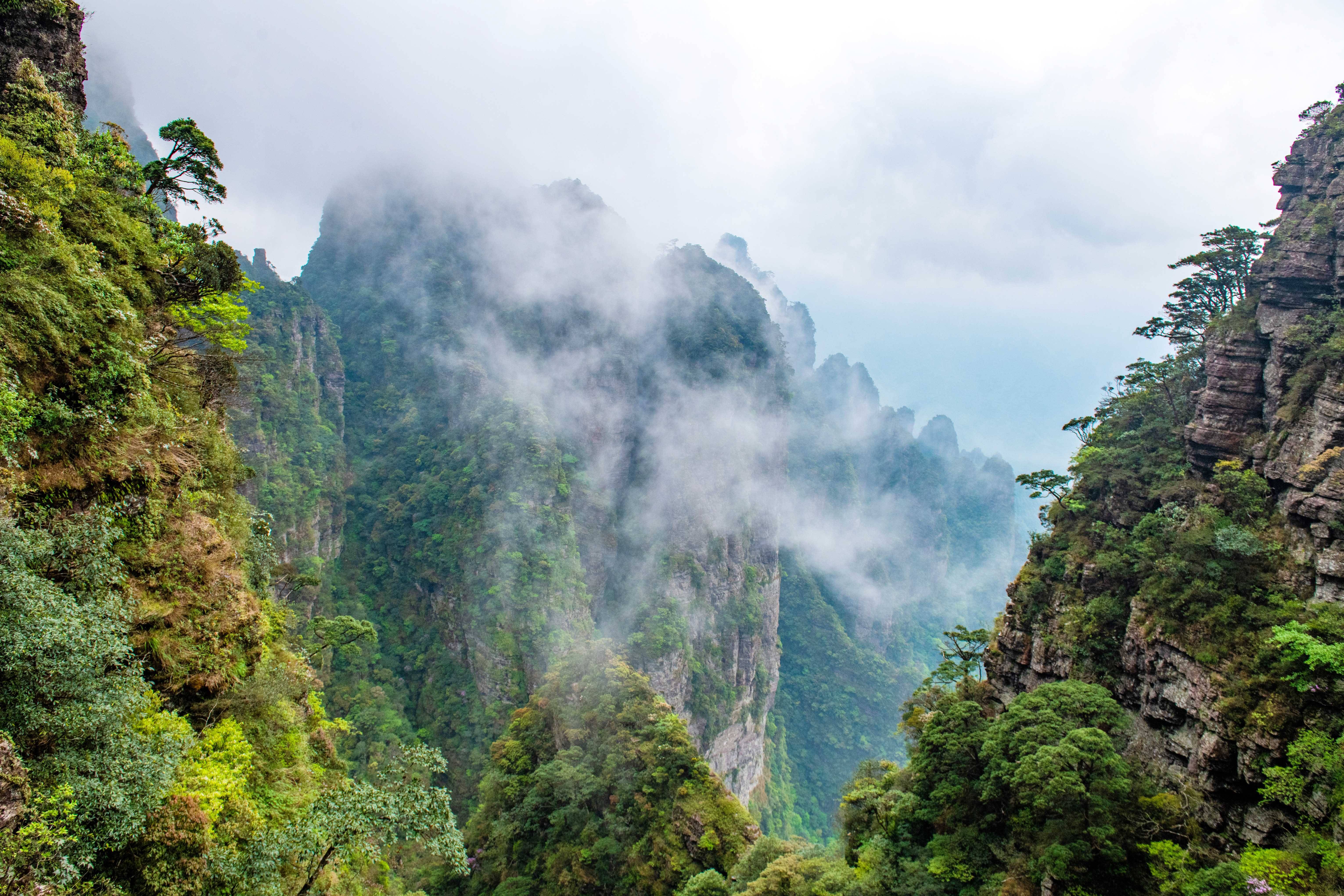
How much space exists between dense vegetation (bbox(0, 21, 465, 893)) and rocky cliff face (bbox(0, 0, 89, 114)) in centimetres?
38

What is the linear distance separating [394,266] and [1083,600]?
87127mm

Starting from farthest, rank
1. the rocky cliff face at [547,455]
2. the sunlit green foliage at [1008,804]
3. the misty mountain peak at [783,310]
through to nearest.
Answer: the misty mountain peak at [783,310] < the rocky cliff face at [547,455] < the sunlit green foliage at [1008,804]

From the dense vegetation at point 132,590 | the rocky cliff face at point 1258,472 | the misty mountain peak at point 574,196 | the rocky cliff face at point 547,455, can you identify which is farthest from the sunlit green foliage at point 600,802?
the misty mountain peak at point 574,196

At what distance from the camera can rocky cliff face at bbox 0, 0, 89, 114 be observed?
39.7 ft

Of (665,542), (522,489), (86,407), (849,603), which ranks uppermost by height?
(849,603)

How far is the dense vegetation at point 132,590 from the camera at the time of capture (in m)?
5.82

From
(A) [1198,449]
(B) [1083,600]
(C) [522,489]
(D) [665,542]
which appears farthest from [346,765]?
(D) [665,542]

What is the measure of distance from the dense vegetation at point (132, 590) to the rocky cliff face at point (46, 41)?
38 centimetres

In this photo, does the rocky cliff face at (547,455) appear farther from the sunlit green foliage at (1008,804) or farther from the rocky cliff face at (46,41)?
the rocky cliff face at (46,41)

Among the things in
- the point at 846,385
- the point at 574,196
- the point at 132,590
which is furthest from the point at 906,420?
the point at 132,590

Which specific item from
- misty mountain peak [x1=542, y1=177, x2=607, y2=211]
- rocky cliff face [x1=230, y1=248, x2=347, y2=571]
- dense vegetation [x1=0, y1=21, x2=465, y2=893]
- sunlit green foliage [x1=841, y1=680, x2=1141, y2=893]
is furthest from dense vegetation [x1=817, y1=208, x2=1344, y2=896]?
misty mountain peak [x1=542, y1=177, x2=607, y2=211]

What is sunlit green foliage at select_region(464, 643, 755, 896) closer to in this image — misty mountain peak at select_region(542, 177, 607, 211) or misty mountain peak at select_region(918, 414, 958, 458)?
misty mountain peak at select_region(542, 177, 607, 211)

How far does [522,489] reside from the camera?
56.3m

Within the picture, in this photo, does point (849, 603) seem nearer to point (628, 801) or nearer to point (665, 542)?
point (665, 542)
